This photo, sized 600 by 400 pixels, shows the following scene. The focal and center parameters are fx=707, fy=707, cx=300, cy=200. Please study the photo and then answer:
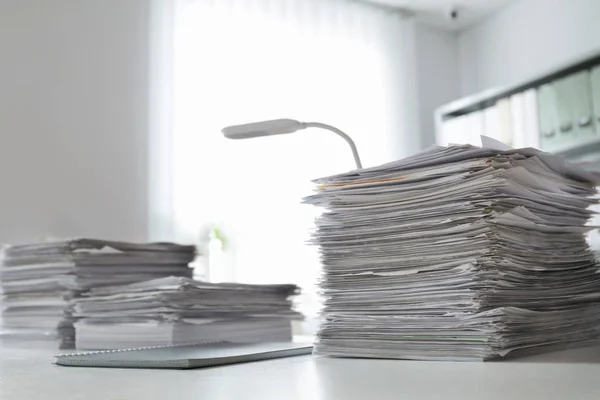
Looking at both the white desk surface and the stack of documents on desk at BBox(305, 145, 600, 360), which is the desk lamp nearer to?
the stack of documents on desk at BBox(305, 145, 600, 360)

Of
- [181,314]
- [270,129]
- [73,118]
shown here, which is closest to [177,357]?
[181,314]

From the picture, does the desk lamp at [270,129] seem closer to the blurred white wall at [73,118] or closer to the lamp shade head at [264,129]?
the lamp shade head at [264,129]

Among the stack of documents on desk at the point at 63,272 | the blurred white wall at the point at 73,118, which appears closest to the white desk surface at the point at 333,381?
the stack of documents on desk at the point at 63,272

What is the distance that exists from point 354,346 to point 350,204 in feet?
0.58

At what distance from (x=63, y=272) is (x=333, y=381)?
37.3 inches

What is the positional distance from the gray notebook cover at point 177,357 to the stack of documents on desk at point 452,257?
76 mm

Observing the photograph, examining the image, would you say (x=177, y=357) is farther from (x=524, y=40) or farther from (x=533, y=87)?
(x=524, y=40)

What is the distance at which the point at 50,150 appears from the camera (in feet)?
9.41

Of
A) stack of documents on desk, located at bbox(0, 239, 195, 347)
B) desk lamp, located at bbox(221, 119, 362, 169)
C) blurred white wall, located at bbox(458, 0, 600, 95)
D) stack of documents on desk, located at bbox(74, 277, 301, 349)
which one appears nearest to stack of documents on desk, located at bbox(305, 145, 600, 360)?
desk lamp, located at bbox(221, 119, 362, 169)

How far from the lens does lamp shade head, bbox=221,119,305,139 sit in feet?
3.82

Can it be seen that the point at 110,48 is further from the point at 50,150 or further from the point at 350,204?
the point at 350,204

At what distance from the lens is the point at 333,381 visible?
626mm

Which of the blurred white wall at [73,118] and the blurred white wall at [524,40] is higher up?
the blurred white wall at [524,40]

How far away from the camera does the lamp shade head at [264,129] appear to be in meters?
1.17
